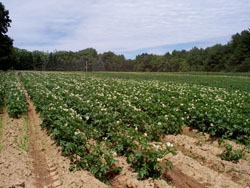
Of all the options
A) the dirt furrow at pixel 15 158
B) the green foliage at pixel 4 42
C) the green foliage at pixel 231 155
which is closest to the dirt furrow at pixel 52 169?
the dirt furrow at pixel 15 158

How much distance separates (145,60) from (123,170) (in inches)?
3578

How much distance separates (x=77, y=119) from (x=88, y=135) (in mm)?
656

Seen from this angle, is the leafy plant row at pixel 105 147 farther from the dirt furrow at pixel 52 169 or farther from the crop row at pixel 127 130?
the dirt furrow at pixel 52 169

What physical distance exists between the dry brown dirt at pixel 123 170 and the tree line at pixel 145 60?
3615 centimetres

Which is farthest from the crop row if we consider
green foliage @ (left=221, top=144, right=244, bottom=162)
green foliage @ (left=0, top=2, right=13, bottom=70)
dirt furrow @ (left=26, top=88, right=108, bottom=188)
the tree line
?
the tree line

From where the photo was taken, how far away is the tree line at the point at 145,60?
125ft

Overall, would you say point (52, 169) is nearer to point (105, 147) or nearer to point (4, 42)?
point (105, 147)

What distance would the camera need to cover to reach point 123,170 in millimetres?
4277

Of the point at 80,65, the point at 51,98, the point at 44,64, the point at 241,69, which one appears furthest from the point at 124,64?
the point at 51,98

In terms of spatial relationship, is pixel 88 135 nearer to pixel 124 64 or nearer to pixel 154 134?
pixel 154 134

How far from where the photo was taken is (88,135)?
5.29 meters

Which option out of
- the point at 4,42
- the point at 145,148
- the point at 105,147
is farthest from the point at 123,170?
the point at 4,42

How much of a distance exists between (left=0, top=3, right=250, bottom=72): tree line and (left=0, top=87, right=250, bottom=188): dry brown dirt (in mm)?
36149

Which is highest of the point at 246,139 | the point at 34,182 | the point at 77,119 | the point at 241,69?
the point at 241,69
